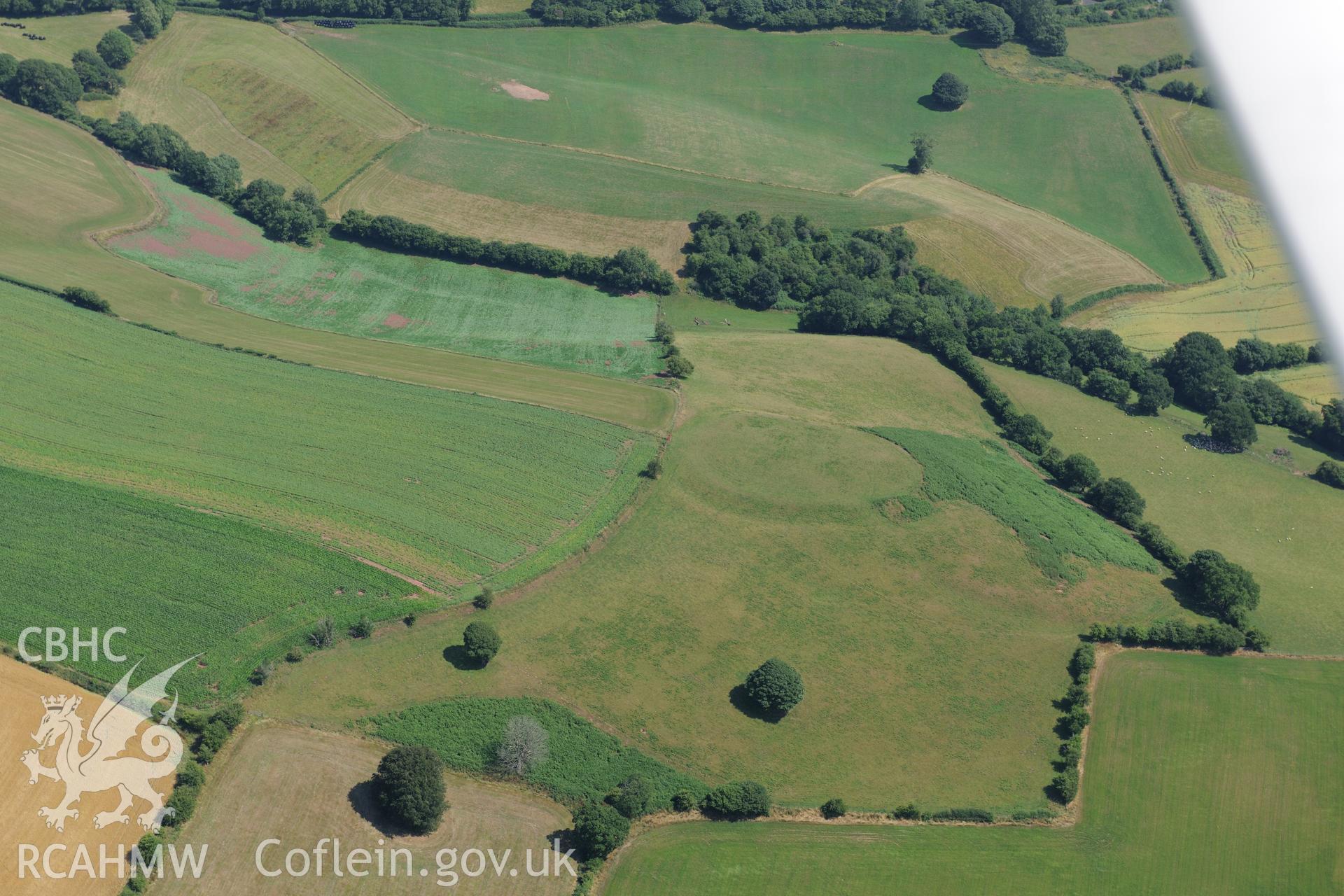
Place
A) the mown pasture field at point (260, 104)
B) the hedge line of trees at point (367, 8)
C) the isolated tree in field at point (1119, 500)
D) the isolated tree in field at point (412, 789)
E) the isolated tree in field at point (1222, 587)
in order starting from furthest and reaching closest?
the hedge line of trees at point (367, 8) < the mown pasture field at point (260, 104) < the isolated tree in field at point (1119, 500) < the isolated tree in field at point (1222, 587) < the isolated tree in field at point (412, 789)

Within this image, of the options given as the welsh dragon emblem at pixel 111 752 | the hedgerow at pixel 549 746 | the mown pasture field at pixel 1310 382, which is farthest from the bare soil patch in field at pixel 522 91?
the welsh dragon emblem at pixel 111 752

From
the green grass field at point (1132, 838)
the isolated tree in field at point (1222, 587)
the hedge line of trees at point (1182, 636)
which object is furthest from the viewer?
the isolated tree in field at point (1222, 587)

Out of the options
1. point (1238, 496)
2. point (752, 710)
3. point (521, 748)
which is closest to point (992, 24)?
point (1238, 496)

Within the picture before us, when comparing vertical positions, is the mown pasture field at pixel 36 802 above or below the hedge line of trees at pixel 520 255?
below

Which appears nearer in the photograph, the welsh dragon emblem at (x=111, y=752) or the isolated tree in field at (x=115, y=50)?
the welsh dragon emblem at (x=111, y=752)

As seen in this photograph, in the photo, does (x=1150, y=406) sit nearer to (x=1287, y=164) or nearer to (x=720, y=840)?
(x=720, y=840)

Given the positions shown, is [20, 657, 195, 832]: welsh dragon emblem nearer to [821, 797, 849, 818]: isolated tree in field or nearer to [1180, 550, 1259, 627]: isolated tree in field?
[821, 797, 849, 818]: isolated tree in field

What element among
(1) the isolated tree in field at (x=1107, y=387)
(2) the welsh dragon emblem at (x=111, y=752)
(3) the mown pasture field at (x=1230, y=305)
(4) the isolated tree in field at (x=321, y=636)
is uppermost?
(3) the mown pasture field at (x=1230, y=305)

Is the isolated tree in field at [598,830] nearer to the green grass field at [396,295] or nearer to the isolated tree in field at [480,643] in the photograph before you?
the isolated tree in field at [480,643]
